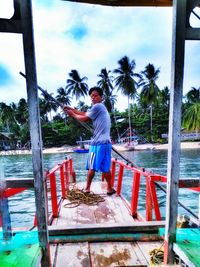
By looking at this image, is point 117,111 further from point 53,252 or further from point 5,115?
point 53,252

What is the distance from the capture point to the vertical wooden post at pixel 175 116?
1.55 metres

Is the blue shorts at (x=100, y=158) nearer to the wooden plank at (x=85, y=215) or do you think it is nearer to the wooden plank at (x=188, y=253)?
the wooden plank at (x=85, y=215)

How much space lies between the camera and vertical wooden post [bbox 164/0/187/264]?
155cm

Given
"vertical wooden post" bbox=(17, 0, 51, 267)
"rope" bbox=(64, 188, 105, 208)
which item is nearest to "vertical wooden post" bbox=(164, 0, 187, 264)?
"vertical wooden post" bbox=(17, 0, 51, 267)

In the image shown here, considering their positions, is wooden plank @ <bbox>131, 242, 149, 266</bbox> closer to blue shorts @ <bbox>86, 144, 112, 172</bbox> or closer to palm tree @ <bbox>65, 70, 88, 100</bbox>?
blue shorts @ <bbox>86, 144, 112, 172</bbox>

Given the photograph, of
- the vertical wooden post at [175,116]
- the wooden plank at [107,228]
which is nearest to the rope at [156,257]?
the vertical wooden post at [175,116]

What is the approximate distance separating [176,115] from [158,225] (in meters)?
1.43

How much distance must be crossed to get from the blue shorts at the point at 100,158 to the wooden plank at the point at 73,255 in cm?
135

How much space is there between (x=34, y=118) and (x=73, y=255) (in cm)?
138

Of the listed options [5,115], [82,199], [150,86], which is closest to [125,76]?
[150,86]

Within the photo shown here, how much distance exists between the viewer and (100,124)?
11.5 ft

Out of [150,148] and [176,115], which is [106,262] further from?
[150,148]

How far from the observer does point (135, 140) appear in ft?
138

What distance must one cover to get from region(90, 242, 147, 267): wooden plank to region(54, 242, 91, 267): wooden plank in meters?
0.06
